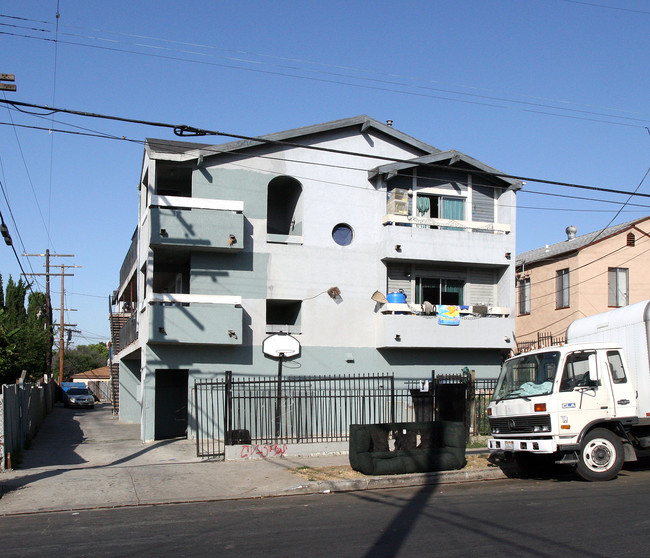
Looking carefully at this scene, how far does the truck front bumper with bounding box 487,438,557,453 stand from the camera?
Answer: 1310cm

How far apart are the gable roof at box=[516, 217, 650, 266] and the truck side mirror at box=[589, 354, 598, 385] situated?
1684cm

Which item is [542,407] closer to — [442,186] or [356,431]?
[356,431]

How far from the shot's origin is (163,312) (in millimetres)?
20734

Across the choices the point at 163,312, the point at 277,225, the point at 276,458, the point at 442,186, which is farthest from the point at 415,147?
the point at 276,458

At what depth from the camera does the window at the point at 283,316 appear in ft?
74.0

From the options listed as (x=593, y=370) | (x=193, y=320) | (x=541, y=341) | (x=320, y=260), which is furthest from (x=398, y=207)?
(x=541, y=341)

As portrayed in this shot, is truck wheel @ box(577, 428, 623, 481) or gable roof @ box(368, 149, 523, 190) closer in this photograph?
truck wheel @ box(577, 428, 623, 481)

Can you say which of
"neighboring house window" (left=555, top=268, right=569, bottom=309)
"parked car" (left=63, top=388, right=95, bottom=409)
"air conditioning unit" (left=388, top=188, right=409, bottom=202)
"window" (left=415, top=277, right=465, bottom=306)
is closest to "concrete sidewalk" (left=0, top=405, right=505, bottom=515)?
"window" (left=415, top=277, right=465, bottom=306)

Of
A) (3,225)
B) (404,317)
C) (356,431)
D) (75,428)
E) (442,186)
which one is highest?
(442,186)

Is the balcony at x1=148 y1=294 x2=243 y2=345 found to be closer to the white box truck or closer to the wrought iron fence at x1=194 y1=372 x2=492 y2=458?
the wrought iron fence at x1=194 y1=372 x2=492 y2=458

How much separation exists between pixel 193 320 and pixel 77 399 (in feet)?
97.6

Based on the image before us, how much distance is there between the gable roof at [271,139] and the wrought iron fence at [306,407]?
22.1ft

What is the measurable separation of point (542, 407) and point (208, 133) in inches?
309

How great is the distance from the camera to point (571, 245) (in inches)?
1240
